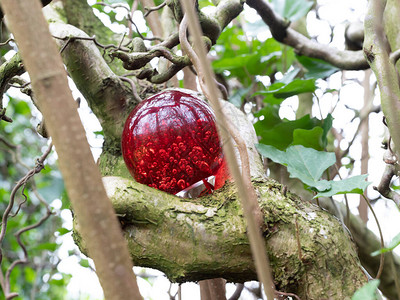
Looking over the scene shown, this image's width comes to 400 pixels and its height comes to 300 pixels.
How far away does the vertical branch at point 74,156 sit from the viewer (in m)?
0.22

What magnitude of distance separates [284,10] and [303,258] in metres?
0.57

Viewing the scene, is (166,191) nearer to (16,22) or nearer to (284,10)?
(16,22)

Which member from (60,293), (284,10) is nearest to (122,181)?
(284,10)

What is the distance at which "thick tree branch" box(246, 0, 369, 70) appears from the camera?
78cm

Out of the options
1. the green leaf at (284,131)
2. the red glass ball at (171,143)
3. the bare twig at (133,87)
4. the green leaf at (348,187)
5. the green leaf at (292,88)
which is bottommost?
the green leaf at (348,187)

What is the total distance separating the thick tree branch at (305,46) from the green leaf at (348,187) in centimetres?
32

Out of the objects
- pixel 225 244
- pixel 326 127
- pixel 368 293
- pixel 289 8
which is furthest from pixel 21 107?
pixel 368 293

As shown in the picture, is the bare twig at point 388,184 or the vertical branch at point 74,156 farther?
the bare twig at point 388,184

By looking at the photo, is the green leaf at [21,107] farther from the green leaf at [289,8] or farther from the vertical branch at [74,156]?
the vertical branch at [74,156]

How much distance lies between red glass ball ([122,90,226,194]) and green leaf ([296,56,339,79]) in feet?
1.44

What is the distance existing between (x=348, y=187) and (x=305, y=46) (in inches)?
17.2

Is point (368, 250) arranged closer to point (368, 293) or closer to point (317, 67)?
point (317, 67)

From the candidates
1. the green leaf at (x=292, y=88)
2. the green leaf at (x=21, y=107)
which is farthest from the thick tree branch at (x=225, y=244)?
the green leaf at (x=21, y=107)

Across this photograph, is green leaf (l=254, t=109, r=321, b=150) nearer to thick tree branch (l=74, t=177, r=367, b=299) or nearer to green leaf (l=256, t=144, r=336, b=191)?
green leaf (l=256, t=144, r=336, b=191)
